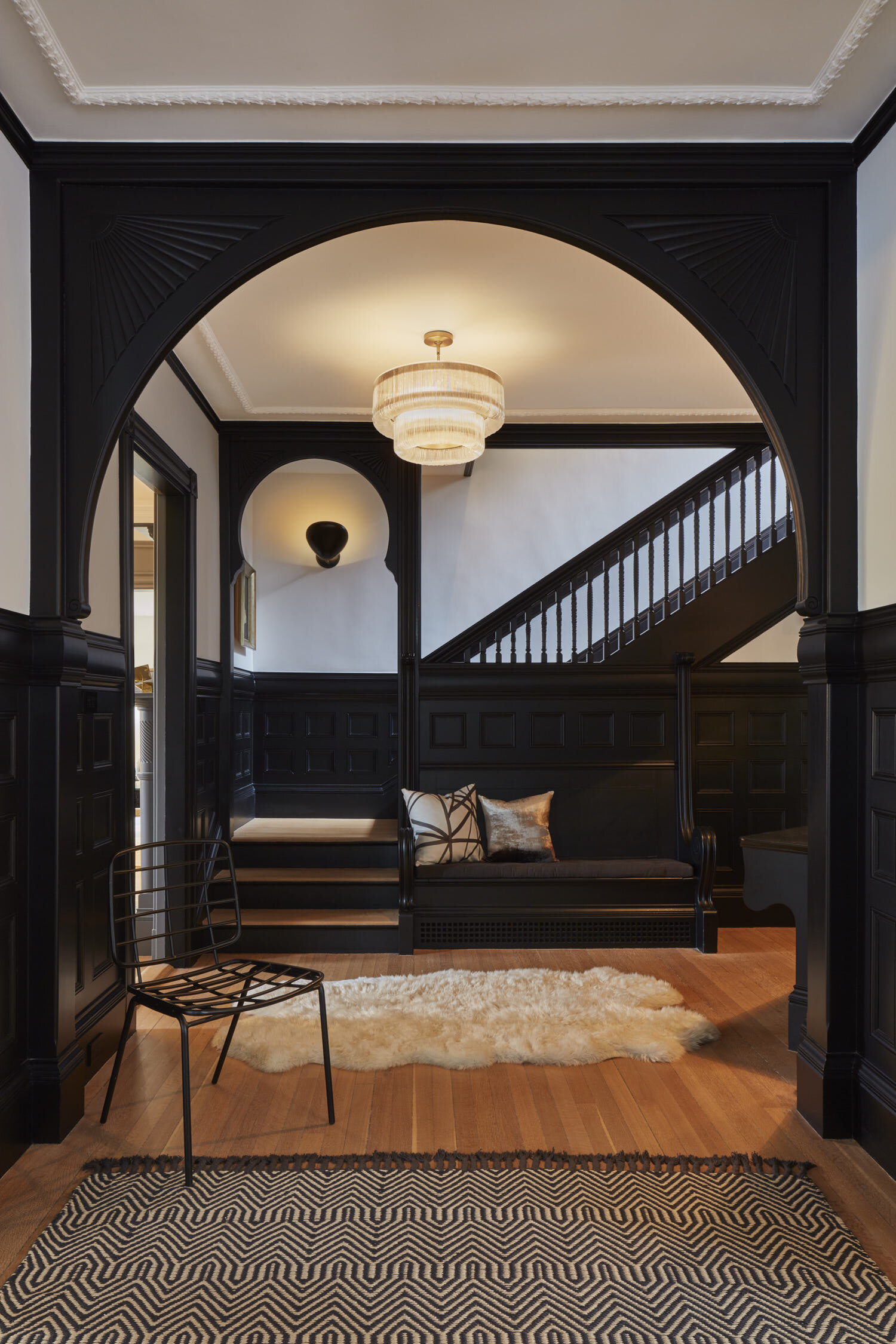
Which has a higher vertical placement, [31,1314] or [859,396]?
[859,396]

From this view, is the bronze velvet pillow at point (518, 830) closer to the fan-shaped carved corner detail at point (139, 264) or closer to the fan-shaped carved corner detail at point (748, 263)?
the fan-shaped carved corner detail at point (748, 263)

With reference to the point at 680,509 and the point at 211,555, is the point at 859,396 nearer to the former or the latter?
the point at 680,509

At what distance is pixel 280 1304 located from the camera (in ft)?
7.11

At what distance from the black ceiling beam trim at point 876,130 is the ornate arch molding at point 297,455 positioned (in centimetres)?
350

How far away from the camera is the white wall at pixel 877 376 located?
292 cm

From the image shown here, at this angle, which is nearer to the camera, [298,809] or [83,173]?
[83,173]

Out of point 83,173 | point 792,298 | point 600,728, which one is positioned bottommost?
point 600,728

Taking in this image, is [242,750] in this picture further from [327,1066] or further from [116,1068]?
[327,1066]

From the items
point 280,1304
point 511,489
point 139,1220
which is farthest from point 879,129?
point 511,489

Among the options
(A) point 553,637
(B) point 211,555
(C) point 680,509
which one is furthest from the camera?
(A) point 553,637

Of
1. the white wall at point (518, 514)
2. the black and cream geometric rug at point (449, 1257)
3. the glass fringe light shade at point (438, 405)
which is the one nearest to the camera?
the black and cream geometric rug at point (449, 1257)

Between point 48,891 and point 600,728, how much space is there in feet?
12.7

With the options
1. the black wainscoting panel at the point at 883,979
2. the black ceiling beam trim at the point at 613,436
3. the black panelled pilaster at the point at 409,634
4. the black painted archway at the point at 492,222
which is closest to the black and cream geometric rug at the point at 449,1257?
the black wainscoting panel at the point at 883,979

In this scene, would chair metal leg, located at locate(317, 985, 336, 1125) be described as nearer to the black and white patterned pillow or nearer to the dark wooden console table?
the dark wooden console table
